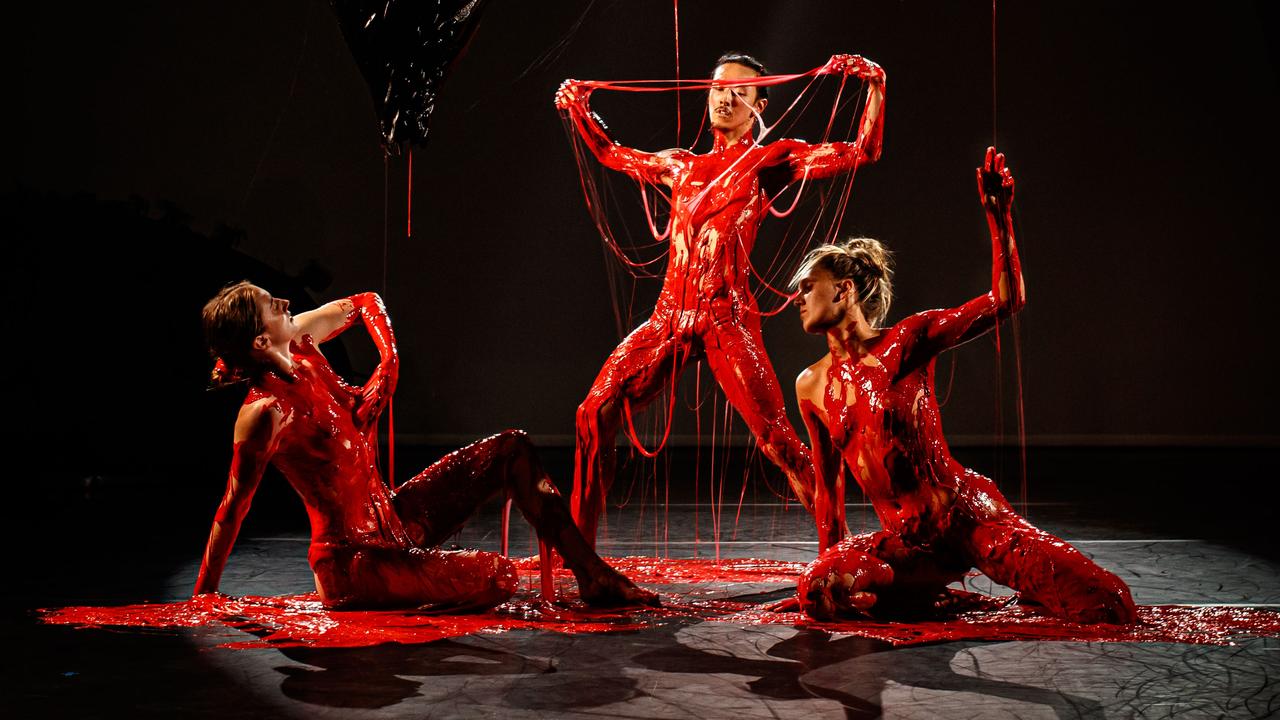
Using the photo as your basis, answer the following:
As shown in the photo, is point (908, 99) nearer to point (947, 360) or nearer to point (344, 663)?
point (947, 360)

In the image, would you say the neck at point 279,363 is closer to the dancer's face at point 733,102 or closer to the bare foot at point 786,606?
the bare foot at point 786,606

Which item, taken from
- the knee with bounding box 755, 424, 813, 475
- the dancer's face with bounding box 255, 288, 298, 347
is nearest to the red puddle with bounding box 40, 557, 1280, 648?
the knee with bounding box 755, 424, 813, 475

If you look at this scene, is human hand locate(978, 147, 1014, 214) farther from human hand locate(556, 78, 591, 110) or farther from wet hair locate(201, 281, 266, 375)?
wet hair locate(201, 281, 266, 375)

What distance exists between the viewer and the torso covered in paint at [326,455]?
2592 mm

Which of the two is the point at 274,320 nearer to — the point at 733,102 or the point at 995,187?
the point at 733,102

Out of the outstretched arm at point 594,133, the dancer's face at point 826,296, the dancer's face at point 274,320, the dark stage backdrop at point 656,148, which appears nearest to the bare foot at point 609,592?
the dancer's face at point 826,296

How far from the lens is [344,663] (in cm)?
219

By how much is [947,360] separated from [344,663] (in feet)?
17.7

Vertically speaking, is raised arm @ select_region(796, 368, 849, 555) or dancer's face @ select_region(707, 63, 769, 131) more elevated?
dancer's face @ select_region(707, 63, 769, 131)

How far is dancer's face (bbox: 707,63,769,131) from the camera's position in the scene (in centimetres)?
337

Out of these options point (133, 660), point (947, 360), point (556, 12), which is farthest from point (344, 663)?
point (947, 360)

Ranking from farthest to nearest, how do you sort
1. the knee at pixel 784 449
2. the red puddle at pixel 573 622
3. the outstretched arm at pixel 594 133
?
1. the outstretched arm at pixel 594 133
2. the knee at pixel 784 449
3. the red puddle at pixel 573 622

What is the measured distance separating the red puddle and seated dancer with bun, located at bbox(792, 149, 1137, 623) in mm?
66

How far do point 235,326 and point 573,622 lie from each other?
98 cm
